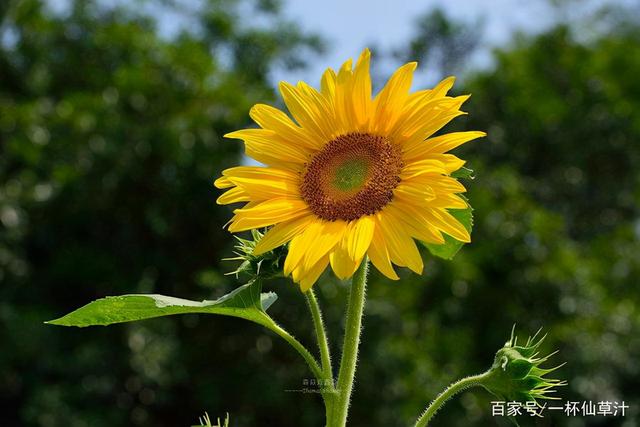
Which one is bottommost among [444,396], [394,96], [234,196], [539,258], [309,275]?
[444,396]

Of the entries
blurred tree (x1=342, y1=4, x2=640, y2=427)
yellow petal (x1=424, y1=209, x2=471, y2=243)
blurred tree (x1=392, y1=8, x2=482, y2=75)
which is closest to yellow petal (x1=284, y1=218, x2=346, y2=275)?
yellow petal (x1=424, y1=209, x2=471, y2=243)

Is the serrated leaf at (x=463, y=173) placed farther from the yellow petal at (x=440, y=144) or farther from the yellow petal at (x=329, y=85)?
the yellow petal at (x=329, y=85)

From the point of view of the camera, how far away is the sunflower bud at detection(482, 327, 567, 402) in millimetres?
1086

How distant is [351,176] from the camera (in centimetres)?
113

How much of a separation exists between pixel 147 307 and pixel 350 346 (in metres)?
0.24

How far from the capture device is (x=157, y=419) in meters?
5.27

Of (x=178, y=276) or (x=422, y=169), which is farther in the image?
(x=178, y=276)

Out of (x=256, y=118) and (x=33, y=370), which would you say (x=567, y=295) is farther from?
(x=256, y=118)

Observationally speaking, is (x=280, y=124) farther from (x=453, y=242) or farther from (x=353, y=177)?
(x=453, y=242)

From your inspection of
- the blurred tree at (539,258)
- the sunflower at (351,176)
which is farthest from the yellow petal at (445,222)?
the blurred tree at (539,258)

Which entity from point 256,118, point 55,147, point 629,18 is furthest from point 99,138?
point 629,18

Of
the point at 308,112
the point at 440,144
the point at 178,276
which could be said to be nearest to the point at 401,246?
the point at 440,144

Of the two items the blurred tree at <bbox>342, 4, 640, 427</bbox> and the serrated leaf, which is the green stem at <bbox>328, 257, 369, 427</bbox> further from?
the blurred tree at <bbox>342, 4, 640, 427</bbox>

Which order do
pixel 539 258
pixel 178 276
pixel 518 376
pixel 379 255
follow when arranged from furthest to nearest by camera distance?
1. pixel 539 258
2. pixel 178 276
3. pixel 518 376
4. pixel 379 255
